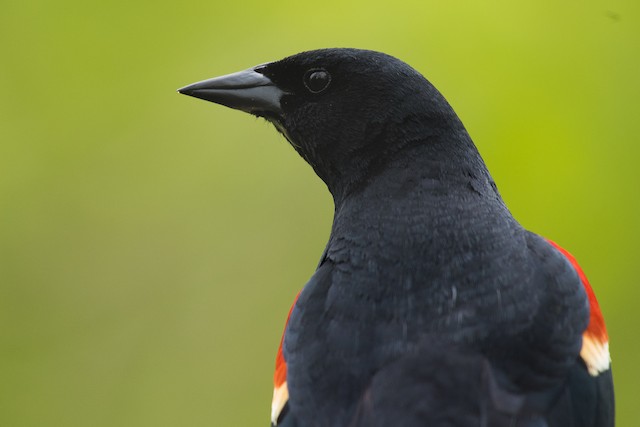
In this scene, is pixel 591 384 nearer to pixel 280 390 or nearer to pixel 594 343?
pixel 594 343

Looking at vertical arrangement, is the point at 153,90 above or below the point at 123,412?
above

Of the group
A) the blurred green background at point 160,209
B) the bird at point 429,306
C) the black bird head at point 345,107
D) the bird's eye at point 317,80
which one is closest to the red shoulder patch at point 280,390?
the bird at point 429,306

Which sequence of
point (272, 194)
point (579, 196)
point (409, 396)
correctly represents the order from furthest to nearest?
1. point (272, 194)
2. point (579, 196)
3. point (409, 396)

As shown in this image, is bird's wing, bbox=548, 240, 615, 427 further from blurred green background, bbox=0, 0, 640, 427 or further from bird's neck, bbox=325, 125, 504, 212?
blurred green background, bbox=0, 0, 640, 427

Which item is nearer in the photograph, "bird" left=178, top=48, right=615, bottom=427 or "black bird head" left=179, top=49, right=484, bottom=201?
"bird" left=178, top=48, right=615, bottom=427

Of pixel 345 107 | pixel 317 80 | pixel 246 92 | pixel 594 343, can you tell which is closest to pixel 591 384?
pixel 594 343

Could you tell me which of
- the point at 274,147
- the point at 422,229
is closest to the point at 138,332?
the point at 274,147

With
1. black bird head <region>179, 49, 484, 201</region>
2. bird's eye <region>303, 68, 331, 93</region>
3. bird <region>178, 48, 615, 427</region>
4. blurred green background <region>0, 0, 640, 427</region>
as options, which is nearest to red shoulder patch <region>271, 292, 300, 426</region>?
bird <region>178, 48, 615, 427</region>

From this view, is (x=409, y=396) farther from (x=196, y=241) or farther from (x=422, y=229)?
(x=196, y=241)
